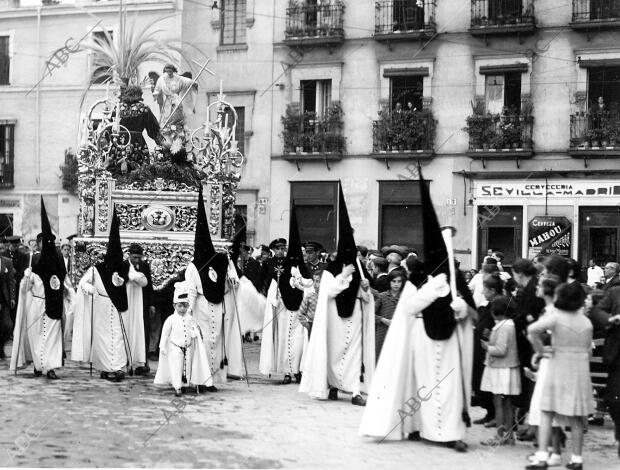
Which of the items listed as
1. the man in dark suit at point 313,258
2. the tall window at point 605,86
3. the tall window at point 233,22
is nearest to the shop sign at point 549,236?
the tall window at point 605,86

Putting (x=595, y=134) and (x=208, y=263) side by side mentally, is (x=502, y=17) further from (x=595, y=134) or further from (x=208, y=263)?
(x=208, y=263)

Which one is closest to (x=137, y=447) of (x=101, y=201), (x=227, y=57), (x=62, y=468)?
(x=62, y=468)

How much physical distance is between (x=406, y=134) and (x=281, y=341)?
49.6ft

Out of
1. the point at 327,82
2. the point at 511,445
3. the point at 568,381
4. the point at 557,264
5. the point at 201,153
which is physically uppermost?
the point at 327,82

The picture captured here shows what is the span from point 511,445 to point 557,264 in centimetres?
178

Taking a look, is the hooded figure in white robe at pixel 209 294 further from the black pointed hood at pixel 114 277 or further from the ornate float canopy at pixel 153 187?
the ornate float canopy at pixel 153 187

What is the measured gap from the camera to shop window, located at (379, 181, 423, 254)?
2927cm

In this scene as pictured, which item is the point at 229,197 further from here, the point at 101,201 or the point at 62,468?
the point at 62,468

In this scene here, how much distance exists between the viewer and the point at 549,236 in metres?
27.4

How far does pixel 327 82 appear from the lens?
30359 mm

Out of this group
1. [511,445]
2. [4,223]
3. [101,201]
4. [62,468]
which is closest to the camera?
[62,468]

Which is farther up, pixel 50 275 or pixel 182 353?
pixel 50 275

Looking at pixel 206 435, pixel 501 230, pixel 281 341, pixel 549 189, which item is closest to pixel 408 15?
pixel 549 189

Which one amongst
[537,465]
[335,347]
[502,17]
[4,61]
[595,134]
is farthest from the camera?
[4,61]
